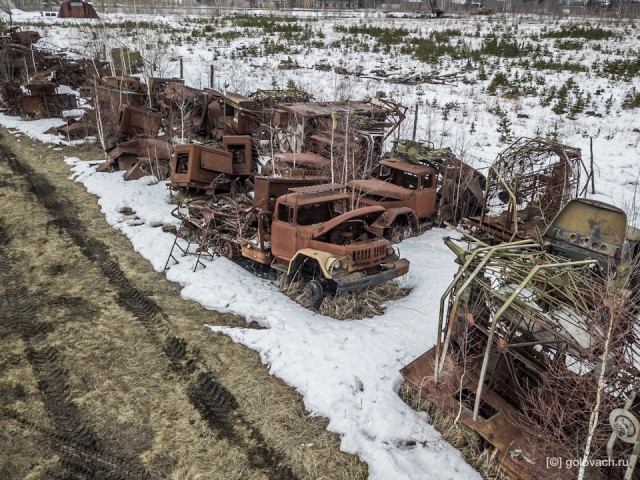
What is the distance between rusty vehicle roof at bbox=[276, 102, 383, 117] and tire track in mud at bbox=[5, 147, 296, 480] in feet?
22.3

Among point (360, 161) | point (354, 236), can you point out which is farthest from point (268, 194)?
point (360, 161)

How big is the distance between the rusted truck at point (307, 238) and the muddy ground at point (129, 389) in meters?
1.48

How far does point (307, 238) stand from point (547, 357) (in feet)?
14.2

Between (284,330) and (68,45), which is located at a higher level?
(68,45)

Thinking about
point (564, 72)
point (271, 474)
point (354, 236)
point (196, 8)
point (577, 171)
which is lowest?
point (271, 474)

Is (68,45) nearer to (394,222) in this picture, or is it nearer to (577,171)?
(394,222)

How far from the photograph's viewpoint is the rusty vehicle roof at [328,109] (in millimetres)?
14219

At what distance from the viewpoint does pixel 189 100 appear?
1792cm

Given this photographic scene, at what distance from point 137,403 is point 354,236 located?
15.5ft

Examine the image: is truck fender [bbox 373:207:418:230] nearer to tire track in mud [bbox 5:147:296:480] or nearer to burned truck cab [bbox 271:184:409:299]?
burned truck cab [bbox 271:184:409:299]

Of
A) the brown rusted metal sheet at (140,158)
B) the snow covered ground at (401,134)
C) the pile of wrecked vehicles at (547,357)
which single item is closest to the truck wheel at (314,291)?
the snow covered ground at (401,134)

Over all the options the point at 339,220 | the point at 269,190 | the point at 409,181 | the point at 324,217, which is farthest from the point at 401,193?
the point at 339,220

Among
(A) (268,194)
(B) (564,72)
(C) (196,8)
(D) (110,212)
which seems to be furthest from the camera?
(C) (196,8)

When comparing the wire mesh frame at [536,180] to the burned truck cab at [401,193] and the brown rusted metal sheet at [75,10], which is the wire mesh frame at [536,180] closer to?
the burned truck cab at [401,193]
